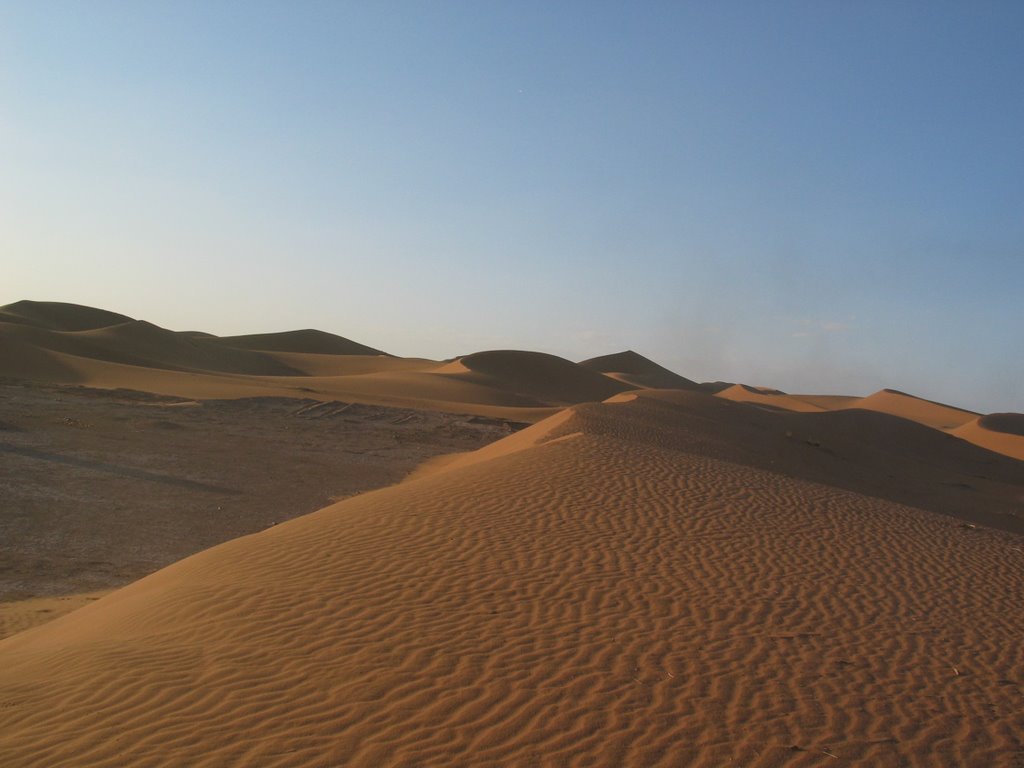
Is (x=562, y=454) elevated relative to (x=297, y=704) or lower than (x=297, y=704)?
elevated

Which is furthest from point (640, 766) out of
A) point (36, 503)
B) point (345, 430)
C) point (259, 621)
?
point (345, 430)

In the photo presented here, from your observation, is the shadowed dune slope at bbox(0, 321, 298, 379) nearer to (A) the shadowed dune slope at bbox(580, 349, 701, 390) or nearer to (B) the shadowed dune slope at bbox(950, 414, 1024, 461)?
(A) the shadowed dune slope at bbox(580, 349, 701, 390)

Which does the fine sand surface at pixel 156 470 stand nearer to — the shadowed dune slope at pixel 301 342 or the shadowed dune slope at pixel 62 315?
the shadowed dune slope at pixel 62 315

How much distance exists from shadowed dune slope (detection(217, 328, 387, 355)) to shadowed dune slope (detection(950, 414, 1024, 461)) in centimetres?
5521

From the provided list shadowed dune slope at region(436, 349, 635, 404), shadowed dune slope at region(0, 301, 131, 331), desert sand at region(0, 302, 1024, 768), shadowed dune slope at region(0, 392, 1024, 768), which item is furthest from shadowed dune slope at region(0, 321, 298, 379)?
shadowed dune slope at region(0, 392, 1024, 768)

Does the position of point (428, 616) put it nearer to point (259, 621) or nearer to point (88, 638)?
point (259, 621)

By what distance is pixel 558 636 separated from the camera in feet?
20.9

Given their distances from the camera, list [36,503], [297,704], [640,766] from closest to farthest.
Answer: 1. [640,766]
2. [297,704]
3. [36,503]

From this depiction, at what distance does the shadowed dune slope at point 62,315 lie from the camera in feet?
201

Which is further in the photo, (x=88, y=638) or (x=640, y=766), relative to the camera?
(x=88, y=638)

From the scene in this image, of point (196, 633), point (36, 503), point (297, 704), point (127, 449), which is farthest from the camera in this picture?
point (127, 449)

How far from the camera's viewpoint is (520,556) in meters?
8.75

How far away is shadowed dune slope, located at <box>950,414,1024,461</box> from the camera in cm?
4494

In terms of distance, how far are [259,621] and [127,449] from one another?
14.7 m
